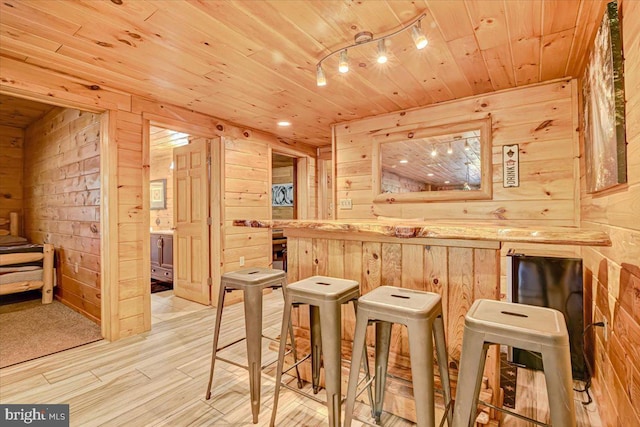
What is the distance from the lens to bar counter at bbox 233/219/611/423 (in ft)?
4.75

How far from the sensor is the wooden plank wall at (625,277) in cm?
120

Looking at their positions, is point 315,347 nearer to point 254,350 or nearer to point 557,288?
point 254,350

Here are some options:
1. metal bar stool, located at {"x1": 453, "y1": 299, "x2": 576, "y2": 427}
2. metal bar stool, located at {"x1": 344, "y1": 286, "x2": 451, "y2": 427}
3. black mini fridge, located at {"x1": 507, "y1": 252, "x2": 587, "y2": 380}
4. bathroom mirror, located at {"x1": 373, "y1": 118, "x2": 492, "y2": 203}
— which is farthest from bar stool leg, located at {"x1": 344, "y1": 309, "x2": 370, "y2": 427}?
bathroom mirror, located at {"x1": 373, "y1": 118, "x2": 492, "y2": 203}

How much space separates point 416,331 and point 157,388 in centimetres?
184

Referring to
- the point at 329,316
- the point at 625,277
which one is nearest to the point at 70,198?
the point at 329,316

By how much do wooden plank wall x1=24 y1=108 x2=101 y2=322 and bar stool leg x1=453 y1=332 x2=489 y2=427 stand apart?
3364mm

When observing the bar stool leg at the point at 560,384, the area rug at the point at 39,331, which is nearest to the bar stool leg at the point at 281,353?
the bar stool leg at the point at 560,384

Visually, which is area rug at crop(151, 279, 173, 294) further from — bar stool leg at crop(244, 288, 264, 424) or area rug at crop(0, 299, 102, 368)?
bar stool leg at crop(244, 288, 264, 424)

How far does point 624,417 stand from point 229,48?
2867 mm

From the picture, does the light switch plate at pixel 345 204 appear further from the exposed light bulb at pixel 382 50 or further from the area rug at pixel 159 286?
the area rug at pixel 159 286

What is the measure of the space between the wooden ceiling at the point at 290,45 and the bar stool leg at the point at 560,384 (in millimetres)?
1685

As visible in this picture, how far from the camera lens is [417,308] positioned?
1.19m

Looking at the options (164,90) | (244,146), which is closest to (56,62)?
(164,90)

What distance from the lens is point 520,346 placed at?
100 centimetres
